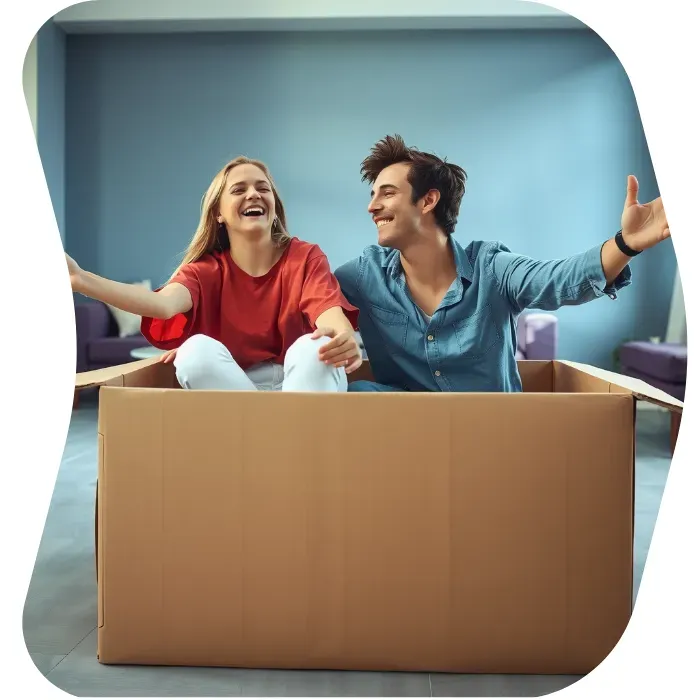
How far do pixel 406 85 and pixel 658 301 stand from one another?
1.94 feet

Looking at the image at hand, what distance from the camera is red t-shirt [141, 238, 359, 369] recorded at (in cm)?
125

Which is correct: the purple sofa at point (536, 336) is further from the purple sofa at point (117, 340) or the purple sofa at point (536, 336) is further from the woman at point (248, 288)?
the woman at point (248, 288)

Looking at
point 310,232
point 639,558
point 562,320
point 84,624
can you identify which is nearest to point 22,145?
point 310,232

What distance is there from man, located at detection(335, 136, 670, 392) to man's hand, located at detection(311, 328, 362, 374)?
21 cm

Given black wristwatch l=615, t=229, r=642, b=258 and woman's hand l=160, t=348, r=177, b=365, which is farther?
woman's hand l=160, t=348, r=177, b=365

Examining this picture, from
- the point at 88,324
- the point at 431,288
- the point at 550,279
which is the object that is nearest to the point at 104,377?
the point at 88,324

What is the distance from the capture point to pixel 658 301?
1327mm

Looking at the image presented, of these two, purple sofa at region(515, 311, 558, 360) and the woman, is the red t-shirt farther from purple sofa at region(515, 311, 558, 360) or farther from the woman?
purple sofa at region(515, 311, 558, 360)

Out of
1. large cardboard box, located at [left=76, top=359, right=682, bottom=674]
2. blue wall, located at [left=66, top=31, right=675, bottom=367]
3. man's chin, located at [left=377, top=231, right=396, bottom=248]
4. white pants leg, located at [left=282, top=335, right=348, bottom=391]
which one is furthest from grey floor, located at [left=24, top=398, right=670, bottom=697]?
man's chin, located at [left=377, top=231, right=396, bottom=248]

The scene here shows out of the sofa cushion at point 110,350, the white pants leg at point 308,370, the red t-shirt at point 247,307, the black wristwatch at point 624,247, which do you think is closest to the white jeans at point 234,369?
the white pants leg at point 308,370

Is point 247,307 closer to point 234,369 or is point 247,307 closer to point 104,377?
point 234,369

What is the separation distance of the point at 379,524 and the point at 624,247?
0.55 meters

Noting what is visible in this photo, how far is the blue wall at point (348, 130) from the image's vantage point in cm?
120

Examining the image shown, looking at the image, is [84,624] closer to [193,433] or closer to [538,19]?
[193,433]
